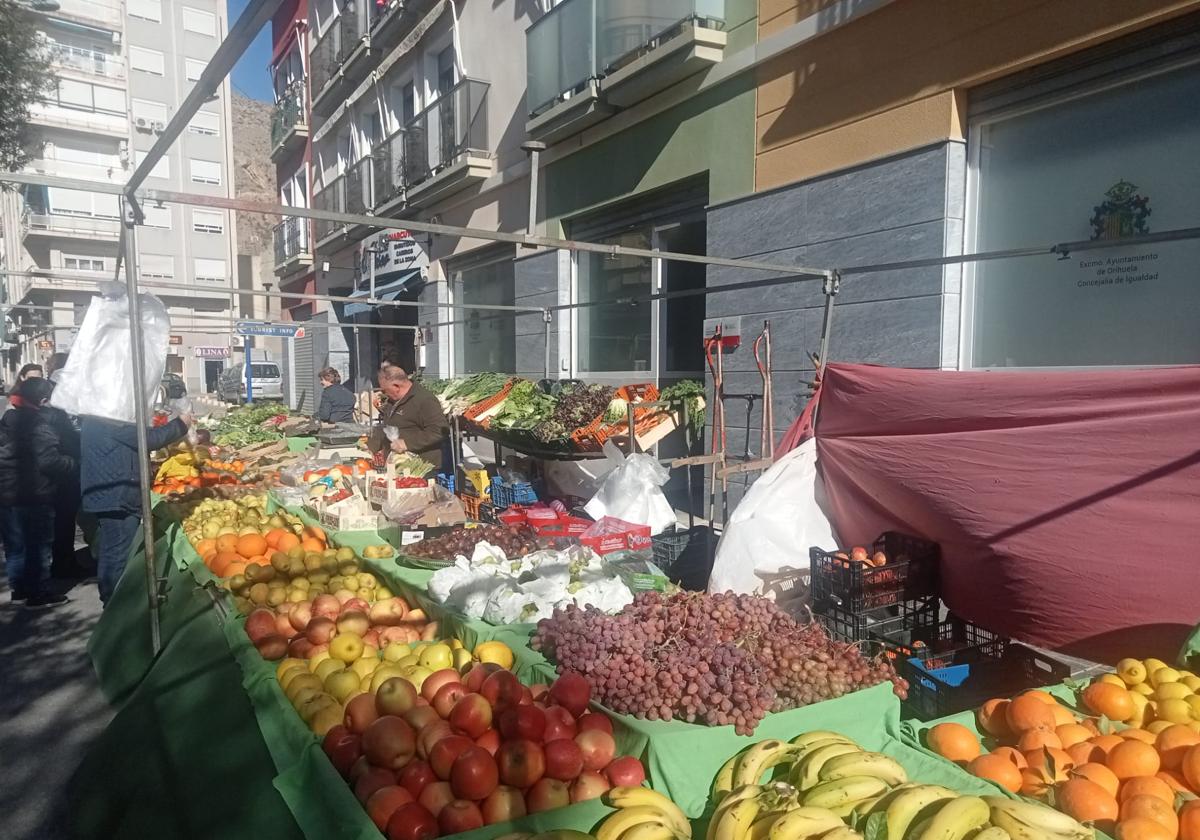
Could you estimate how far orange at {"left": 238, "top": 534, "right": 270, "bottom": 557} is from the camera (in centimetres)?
476

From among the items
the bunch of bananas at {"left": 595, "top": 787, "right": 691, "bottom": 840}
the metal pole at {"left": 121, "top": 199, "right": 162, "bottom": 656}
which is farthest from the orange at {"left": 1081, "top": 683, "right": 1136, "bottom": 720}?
the metal pole at {"left": 121, "top": 199, "right": 162, "bottom": 656}

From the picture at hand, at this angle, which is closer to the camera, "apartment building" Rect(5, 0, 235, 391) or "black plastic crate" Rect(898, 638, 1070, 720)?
"black plastic crate" Rect(898, 638, 1070, 720)

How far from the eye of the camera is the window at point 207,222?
4606cm

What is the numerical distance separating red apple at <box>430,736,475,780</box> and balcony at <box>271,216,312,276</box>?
20571 mm

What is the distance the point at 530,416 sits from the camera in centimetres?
716

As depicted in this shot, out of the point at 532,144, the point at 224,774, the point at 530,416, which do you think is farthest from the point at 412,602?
the point at 530,416

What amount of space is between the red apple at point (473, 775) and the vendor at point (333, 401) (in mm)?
10796

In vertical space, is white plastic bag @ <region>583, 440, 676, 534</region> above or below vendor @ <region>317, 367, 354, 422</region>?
below

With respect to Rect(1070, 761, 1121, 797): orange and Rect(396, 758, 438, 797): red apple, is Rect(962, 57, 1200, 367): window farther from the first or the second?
Rect(396, 758, 438, 797): red apple

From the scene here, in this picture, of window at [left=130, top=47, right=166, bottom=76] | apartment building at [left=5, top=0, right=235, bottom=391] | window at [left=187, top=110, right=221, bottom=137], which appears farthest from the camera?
window at [left=187, top=110, right=221, bottom=137]

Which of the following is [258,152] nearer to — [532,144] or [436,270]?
[436,270]

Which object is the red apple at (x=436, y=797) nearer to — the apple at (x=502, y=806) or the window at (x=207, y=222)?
the apple at (x=502, y=806)

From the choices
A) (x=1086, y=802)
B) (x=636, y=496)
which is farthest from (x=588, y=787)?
(x=636, y=496)

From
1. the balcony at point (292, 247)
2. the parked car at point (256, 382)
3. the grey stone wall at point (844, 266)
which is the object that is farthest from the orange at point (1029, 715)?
the parked car at point (256, 382)
